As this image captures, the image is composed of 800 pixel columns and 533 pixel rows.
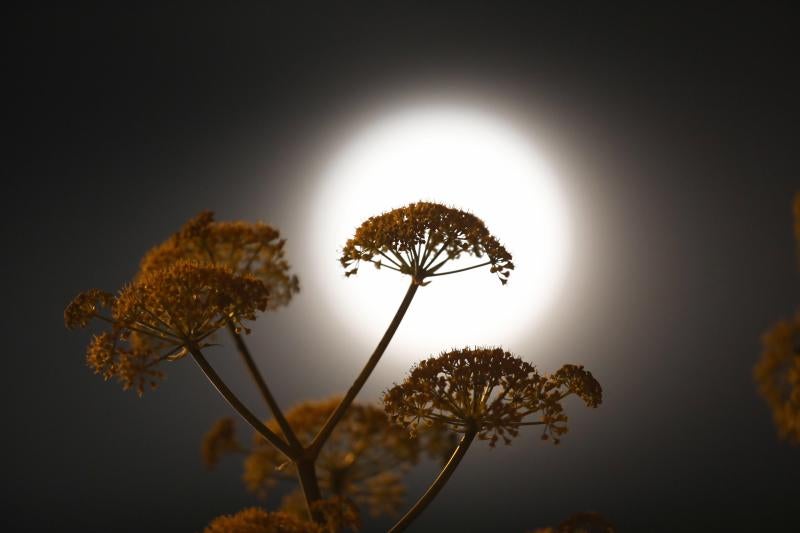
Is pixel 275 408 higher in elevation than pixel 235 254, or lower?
lower

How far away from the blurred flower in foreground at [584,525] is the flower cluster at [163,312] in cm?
77

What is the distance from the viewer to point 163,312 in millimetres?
1506

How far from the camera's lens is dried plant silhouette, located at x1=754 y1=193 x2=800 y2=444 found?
1681 mm

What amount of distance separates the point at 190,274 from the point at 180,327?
0.38 feet

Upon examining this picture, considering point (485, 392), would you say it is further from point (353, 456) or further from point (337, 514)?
point (353, 456)

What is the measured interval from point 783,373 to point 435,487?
96cm

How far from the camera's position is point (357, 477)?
2.30 meters

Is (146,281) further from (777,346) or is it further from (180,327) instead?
(777,346)

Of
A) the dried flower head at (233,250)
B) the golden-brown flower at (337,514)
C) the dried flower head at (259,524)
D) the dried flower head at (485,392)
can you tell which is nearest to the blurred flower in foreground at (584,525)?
the dried flower head at (485,392)

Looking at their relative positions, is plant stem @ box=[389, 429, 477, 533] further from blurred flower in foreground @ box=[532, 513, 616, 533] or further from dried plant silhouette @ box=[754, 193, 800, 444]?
dried plant silhouette @ box=[754, 193, 800, 444]

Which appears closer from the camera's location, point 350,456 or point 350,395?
point 350,395

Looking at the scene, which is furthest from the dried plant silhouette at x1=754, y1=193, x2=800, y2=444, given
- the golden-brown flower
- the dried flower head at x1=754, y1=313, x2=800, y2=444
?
the golden-brown flower

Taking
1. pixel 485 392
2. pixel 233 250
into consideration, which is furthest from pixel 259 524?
pixel 233 250

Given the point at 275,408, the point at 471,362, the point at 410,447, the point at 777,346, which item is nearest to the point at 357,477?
the point at 410,447
